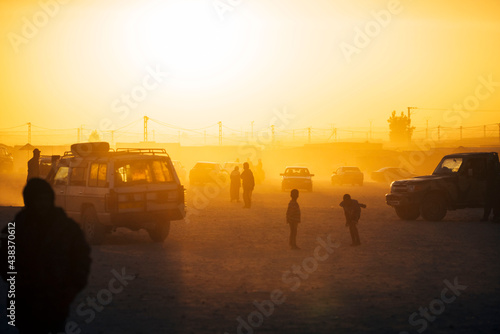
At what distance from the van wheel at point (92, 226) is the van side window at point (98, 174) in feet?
2.13

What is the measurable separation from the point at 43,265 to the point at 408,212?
65.4ft

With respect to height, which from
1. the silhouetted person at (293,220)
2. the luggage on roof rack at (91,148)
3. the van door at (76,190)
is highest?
the luggage on roof rack at (91,148)

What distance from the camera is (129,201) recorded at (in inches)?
635

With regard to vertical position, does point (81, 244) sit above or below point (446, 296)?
Answer: above

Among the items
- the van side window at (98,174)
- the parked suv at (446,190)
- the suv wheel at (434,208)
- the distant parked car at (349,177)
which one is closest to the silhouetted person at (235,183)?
the parked suv at (446,190)

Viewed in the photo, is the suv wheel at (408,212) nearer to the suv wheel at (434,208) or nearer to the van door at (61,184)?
the suv wheel at (434,208)

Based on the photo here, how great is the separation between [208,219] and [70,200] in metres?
7.47

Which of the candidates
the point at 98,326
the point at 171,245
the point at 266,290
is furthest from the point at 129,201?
the point at 98,326

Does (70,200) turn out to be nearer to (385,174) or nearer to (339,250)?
(339,250)

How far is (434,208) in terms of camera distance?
23.3m

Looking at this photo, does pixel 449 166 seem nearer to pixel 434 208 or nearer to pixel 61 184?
pixel 434 208

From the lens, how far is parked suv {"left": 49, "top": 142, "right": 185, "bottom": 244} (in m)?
16.1

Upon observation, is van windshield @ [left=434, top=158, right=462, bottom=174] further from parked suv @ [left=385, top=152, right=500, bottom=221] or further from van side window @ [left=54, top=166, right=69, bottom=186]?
van side window @ [left=54, top=166, right=69, bottom=186]

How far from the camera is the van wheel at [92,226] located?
53.3 ft
